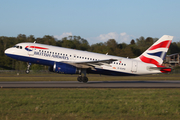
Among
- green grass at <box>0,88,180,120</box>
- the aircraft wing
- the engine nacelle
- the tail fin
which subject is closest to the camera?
green grass at <box>0,88,180,120</box>

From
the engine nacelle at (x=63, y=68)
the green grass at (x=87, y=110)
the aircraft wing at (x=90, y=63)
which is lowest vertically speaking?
the green grass at (x=87, y=110)

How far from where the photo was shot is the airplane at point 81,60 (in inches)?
1141

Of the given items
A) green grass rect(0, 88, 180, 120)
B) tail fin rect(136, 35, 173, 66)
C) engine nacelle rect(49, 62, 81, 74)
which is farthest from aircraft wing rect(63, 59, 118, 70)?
green grass rect(0, 88, 180, 120)

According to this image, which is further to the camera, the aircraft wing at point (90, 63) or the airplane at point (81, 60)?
the airplane at point (81, 60)

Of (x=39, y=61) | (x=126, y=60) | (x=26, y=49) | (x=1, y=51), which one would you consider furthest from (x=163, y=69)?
(x=1, y=51)

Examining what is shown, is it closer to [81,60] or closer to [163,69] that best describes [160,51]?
→ [163,69]

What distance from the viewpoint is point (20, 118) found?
1037 centimetres

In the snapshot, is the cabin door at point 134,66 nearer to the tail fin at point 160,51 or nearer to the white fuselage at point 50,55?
the white fuselage at point 50,55

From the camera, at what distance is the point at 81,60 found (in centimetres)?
3002

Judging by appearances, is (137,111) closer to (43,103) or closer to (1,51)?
(43,103)

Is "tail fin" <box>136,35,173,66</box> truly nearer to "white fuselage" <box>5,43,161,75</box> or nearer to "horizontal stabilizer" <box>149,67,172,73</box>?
"horizontal stabilizer" <box>149,67,172,73</box>

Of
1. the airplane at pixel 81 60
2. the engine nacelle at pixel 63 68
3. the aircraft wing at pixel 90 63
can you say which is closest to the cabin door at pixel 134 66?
the airplane at pixel 81 60

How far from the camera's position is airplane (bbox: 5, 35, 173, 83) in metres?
29.0

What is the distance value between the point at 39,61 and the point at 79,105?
1782cm
